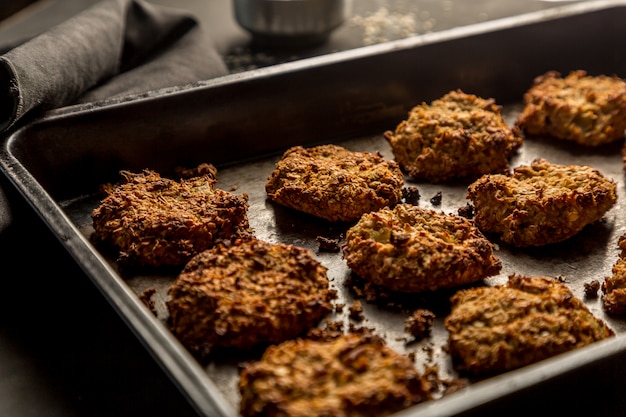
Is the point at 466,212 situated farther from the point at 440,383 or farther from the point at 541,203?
the point at 440,383

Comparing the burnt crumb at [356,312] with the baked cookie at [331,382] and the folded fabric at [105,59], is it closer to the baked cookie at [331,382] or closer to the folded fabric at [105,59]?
the baked cookie at [331,382]

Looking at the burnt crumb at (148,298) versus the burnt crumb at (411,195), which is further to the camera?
the burnt crumb at (411,195)

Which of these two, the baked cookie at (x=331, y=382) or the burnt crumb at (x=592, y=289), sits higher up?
the baked cookie at (x=331, y=382)

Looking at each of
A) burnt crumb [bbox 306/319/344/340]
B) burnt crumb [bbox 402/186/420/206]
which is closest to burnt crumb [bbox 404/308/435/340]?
burnt crumb [bbox 306/319/344/340]

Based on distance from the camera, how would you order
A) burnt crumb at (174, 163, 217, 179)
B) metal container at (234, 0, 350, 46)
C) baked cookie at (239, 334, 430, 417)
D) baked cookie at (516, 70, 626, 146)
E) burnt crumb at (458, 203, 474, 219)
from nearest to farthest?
baked cookie at (239, 334, 430, 417) → burnt crumb at (458, 203, 474, 219) → burnt crumb at (174, 163, 217, 179) → baked cookie at (516, 70, 626, 146) → metal container at (234, 0, 350, 46)

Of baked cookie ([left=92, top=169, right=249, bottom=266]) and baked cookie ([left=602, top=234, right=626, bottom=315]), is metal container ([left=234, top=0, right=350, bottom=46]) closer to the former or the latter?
baked cookie ([left=92, top=169, right=249, bottom=266])

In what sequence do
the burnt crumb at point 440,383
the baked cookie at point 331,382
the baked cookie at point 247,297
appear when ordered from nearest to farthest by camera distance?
the baked cookie at point 331,382 < the burnt crumb at point 440,383 < the baked cookie at point 247,297

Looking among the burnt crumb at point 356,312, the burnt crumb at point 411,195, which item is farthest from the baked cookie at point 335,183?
the burnt crumb at point 356,312
